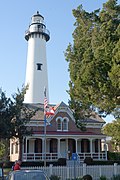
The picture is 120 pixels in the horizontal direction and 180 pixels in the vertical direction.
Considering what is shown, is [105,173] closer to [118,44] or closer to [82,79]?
[82,79]

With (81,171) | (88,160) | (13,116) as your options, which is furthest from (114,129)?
(88,160)

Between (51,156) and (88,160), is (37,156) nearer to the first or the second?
(51,156)

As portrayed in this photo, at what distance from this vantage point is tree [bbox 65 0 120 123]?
2194 centimetres

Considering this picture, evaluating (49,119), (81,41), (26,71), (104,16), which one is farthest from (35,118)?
(104,16)

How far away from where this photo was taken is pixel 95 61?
2250cm

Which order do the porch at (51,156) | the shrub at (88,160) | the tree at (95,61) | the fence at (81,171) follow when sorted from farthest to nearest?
the porch at (51,156)
the shrub at (88,160)
the fence at (81,171)
the tree at (95,61)

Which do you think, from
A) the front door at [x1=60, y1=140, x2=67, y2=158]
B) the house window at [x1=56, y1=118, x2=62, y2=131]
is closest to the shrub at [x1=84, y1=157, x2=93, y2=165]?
the front door at [x1=60, y1=140, x2=67, y2=158]

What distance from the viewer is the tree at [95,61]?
21938mm

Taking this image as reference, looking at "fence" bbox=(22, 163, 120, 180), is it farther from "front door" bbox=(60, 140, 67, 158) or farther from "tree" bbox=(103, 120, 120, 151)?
"front door" bbox=(60, 140, 67, 158)

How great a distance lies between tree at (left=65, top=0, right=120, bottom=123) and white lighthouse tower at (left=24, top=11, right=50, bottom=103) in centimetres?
2236

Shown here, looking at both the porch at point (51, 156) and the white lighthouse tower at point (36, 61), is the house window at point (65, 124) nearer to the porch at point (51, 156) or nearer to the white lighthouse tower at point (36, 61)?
the porch at point (51, 156)

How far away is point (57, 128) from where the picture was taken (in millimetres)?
40594

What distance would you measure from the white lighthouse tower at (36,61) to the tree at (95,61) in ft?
73.4

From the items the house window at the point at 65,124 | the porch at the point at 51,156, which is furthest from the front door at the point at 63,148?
the house window at the point at 65,124
